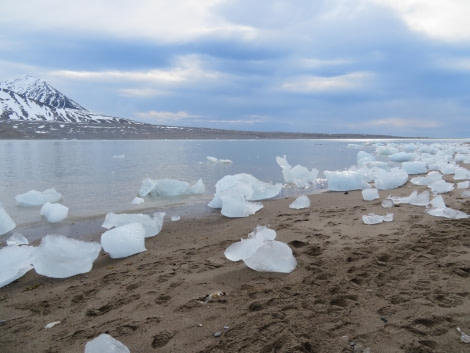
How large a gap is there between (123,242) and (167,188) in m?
3.85

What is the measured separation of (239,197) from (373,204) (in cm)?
205

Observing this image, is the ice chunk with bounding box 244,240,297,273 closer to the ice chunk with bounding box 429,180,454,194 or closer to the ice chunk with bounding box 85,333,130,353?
the ice chunk with bounding box 85,333,130,353

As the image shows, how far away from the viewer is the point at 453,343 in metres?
1.66

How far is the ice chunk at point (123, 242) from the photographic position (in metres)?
3.38

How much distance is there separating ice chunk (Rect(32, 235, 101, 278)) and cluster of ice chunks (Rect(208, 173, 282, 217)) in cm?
228

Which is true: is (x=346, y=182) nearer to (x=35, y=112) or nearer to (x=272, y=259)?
(x=272, y=259)

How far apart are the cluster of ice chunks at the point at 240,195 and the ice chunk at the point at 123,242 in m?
1.77

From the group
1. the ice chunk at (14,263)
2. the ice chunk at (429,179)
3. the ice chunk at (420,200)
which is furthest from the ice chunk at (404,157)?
the ice chunk at (14,263)

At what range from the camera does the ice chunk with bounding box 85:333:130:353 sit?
1.72 meters

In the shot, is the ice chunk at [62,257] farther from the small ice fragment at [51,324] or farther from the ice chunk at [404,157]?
the ice chunk at [404,157]

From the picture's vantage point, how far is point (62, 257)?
3.04 meters

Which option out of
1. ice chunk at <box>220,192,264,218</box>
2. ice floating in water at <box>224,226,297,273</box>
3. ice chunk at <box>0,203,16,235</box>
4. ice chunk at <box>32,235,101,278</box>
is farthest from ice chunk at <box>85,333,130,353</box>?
ice chunk at <box>0,203,16,235</box>


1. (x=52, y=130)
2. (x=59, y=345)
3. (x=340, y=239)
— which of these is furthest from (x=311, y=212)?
(x=52, y=130)

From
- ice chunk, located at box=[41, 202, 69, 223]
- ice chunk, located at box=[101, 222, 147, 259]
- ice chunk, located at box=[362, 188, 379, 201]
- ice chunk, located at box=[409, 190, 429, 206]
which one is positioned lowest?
ice chunk, located at box=[41, 202, 69, 223]
